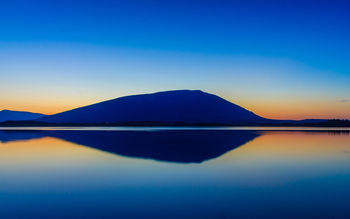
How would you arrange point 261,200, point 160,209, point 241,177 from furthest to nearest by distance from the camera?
point 241,177, point 261,200, point 160,209

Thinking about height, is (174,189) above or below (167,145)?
below

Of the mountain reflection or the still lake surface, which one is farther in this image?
the mountain reflection

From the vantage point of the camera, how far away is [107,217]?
6355 mm

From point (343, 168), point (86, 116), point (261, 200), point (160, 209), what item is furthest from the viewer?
point (86, 116)

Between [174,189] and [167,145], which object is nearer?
[174,189]

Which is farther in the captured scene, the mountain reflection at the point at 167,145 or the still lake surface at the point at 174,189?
the mountain reflection at the point at 167,145

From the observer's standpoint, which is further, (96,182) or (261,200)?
(96,182)

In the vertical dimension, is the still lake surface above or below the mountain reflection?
below

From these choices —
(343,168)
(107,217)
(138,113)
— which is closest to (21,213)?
(107,217)

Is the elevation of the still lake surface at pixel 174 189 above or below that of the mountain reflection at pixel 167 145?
below

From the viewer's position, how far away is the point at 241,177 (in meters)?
11.2

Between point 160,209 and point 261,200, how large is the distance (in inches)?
113

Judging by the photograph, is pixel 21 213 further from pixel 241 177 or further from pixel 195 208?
pixel 241 177

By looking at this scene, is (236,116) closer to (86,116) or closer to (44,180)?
(86,116)
